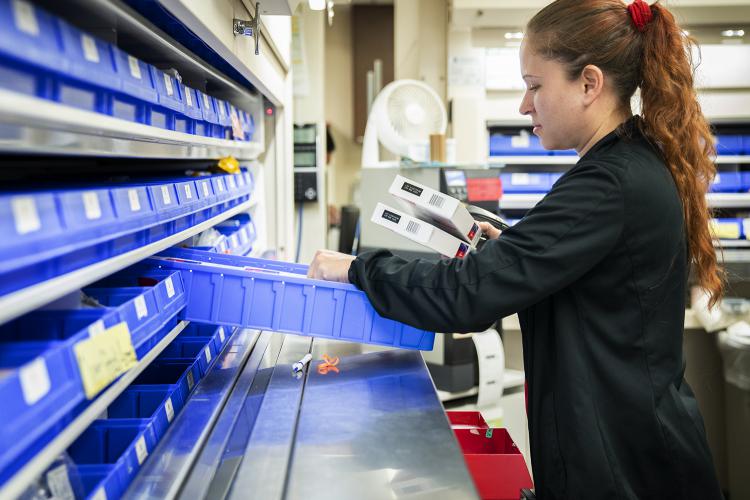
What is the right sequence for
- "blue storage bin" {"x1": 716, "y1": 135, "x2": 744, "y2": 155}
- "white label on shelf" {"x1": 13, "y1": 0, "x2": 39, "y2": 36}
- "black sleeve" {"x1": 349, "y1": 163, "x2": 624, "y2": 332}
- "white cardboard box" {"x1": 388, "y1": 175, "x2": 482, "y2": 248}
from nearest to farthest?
"white label on shelf" {"x1": 13, "y1": 0, "x2": 39, "y2": 36} < "black sleeve" {"x1": 349, "y1": 163, "x2": 624, "y2": 332} < "white cardboard box" {"x1": 388, "y1": 175, "x2": 482, "y2": 248} < "blue storage bin" {"x1": 716, "y1": 135, "x2": 744, "y2": 155}

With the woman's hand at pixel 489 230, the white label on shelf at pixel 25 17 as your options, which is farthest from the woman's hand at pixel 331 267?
the white label on shelf at pixel 25 17

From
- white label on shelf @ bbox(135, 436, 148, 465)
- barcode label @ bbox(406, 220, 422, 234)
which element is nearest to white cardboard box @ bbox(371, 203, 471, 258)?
barcode label @ bbox(406, 220, 422, 234)

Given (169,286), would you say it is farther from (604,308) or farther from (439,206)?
(604,308)

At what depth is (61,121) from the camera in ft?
2.49

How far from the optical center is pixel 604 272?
4.10 feet

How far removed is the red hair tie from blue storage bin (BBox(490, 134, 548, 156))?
8.06ft

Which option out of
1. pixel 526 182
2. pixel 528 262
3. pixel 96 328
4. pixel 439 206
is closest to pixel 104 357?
pixel 96 328

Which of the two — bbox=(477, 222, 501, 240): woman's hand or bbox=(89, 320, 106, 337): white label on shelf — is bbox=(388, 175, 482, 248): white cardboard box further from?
bbox=(89, 320, 106, 337): white label on shelf

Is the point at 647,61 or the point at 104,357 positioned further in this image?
the point at 647,61

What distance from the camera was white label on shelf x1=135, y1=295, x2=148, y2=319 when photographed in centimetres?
104

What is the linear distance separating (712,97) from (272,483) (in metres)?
3.41

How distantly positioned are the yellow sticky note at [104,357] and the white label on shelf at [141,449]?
0.18 m

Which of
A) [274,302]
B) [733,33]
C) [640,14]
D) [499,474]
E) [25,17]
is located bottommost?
[499,474]

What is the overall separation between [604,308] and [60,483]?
94 centimetres
